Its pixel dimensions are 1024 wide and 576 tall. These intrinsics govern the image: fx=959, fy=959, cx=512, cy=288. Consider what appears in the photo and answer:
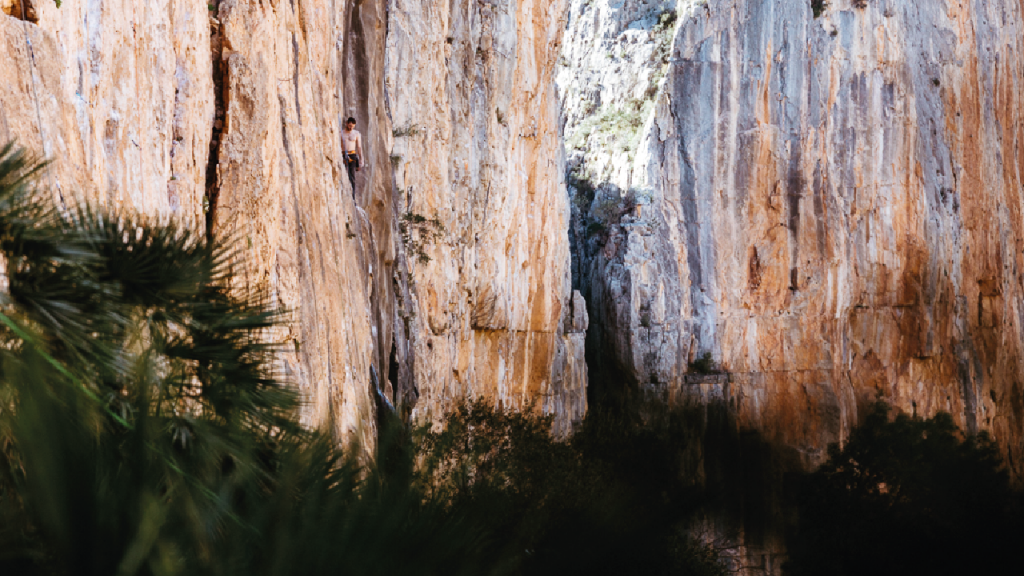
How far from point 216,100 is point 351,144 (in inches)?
217

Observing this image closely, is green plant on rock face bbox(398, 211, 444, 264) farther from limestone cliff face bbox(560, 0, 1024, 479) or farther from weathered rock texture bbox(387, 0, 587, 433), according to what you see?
limestone cliff face bbox(560, 0, 1024, 479)

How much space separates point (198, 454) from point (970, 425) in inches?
1819

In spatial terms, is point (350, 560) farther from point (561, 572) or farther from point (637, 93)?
point (637, 93)

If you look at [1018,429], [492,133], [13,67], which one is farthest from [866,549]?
[13,67]

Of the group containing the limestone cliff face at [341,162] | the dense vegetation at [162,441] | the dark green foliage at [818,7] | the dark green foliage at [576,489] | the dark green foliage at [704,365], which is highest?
the dark green foliage at [818,7]

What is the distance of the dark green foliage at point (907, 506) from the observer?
2825 centimetres

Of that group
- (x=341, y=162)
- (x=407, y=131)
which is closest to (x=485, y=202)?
(x=407, y=131)

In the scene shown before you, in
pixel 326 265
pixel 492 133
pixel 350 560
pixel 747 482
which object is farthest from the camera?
pixel 747 482

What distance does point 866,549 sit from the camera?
2980 centimetres

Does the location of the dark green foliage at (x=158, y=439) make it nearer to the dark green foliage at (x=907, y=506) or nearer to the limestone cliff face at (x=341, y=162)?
the limestone cliff face at (x=341, y=162)

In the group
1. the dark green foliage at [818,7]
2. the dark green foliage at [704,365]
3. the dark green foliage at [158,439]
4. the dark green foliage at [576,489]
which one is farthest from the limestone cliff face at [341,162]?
the dark green foliage at [818,7]

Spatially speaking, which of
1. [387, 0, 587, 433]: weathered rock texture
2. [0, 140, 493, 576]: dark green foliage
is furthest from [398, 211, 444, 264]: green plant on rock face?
[0, 140, 493, 576]: dark green foliage

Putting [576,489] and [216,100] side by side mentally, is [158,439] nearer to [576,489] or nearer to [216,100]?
[216,100]

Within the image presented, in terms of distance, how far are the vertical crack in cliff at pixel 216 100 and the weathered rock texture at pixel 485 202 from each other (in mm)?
9438
